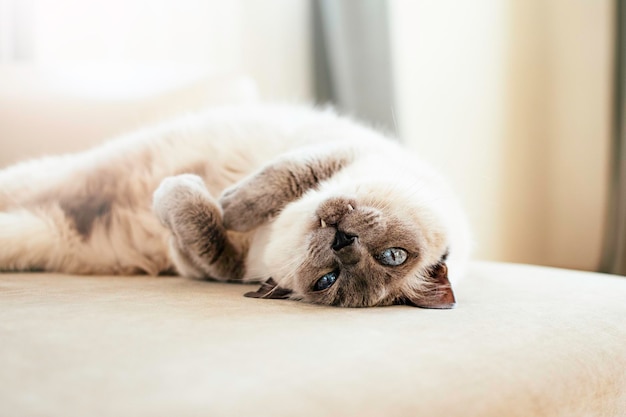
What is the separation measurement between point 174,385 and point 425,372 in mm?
342

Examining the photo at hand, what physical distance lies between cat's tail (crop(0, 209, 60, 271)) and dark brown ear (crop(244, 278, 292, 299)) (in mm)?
734

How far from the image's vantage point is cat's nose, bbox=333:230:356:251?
1.40 meters

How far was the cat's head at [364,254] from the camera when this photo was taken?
1411mm

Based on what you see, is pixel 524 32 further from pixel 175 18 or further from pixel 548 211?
pixel 175 18

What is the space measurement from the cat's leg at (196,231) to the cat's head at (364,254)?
0.23m

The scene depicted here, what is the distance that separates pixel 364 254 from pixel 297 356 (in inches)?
20.4

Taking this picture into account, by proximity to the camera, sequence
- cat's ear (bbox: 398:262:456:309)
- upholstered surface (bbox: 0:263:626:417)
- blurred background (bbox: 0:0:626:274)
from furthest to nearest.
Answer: blurred background (bbox: 0:0:626:274), cat's ear (bbox: 398:262:456:309), upholstered surface (bbox: 0:263:626:417)

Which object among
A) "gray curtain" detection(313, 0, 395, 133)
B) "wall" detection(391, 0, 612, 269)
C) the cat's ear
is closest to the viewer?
the cat's ear

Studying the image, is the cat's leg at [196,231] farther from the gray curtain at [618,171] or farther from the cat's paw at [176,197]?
the gray curtain at [618,171]

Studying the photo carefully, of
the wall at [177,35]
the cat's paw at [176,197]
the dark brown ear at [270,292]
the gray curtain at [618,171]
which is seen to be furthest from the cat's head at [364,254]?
the wall at [177,35]

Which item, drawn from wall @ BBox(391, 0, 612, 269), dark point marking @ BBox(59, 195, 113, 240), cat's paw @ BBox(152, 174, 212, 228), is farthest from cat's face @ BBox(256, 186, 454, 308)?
wall @ BBox(391, 0, 612, 269)

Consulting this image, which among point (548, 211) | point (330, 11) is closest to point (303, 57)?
point (330, 11)

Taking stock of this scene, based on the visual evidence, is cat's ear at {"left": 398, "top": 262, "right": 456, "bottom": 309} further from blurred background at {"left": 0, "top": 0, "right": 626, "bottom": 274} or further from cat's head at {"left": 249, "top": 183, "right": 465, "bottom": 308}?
blurred background at {"left": 0, "top": 0, "right": 626, "bottom": 274}

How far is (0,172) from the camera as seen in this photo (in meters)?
2.12
